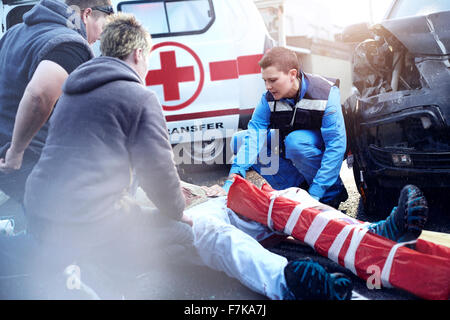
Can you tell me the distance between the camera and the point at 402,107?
248cm

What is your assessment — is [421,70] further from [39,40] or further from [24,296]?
[24,296]

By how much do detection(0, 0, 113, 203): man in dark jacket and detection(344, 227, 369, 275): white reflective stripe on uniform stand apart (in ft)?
4.81

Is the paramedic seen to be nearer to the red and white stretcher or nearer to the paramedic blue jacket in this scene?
the paramedic blue jacket

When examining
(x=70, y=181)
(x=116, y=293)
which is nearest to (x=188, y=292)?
(x=116, y=293)

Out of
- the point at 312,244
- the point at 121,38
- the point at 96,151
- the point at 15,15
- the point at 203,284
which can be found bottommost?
the point at 203,284

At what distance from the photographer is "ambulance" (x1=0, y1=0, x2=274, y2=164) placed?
12.8 ft

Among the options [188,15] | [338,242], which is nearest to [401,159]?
[338,242]

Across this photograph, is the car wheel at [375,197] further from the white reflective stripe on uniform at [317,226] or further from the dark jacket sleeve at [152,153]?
the dark jacket sleeve at [152,153]

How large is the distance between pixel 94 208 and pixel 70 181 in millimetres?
133

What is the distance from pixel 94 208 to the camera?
171cm

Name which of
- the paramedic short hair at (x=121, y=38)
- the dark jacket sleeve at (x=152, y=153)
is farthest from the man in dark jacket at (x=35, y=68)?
the dark jacket sleeve at (x=152, y=153)

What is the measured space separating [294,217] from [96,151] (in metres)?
1.00

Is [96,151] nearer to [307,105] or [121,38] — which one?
[121,38]

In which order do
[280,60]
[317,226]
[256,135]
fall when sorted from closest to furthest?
[317,226] → [280,60] → [256,135]
